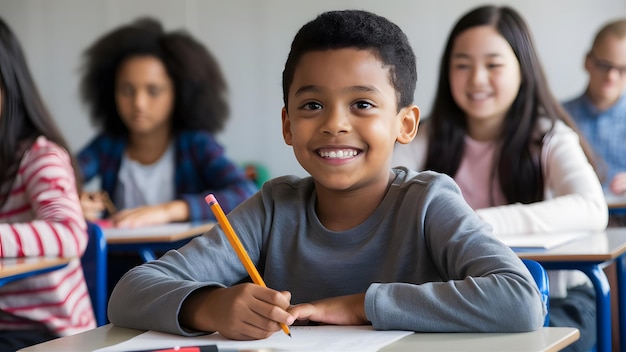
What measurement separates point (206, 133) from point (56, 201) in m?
1.42

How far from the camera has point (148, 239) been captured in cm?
277

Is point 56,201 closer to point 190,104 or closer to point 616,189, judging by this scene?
point 190,104

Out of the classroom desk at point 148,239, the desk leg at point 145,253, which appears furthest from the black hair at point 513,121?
the desk leg at point 145,253

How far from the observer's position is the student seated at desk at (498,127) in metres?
2.68

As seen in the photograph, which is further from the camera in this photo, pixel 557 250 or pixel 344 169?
pixel 557 250

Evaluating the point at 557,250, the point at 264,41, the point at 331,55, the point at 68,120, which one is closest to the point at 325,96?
the point at 331,55

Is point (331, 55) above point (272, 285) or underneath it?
above

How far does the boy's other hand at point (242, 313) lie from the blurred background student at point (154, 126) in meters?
2.15

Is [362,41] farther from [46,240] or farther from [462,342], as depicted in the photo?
[46,240]

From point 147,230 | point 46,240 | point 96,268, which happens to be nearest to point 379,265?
point 46,240

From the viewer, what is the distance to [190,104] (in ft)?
12.4

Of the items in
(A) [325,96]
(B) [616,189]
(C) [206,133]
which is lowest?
(B) [616,189]

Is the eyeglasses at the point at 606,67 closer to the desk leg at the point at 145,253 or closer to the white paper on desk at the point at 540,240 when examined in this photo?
the white paper on desk at the point at 540,240

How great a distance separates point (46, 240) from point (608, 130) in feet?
9.65
